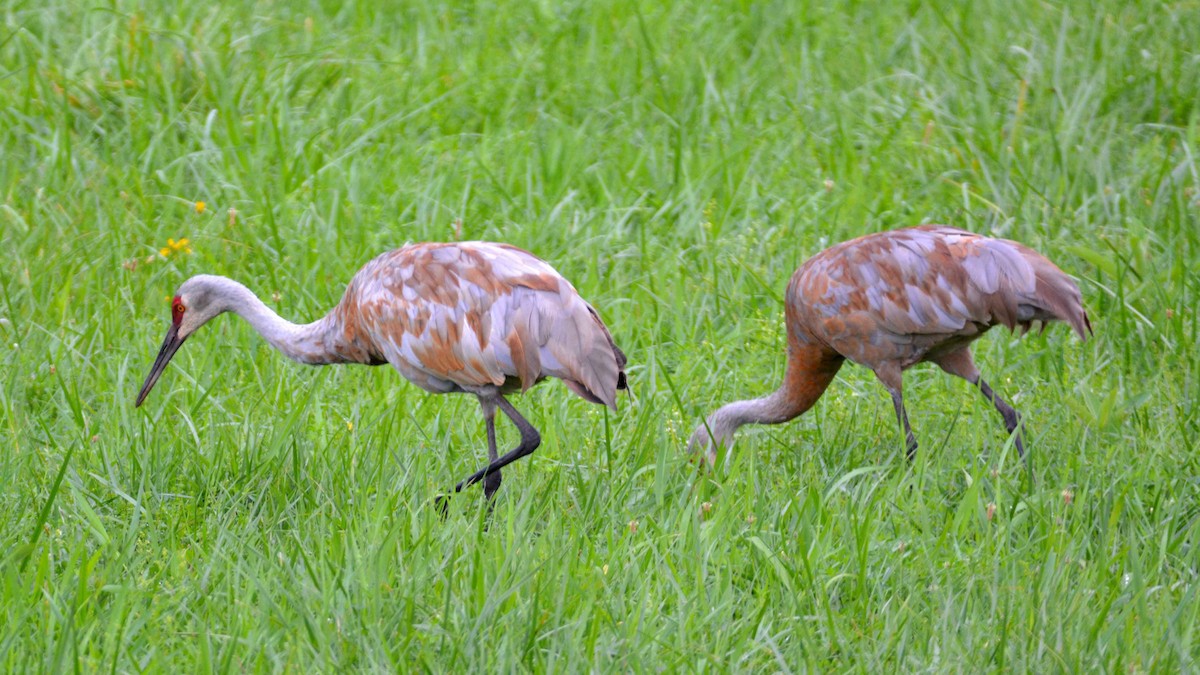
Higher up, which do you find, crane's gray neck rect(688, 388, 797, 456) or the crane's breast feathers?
the crane's breast feathers

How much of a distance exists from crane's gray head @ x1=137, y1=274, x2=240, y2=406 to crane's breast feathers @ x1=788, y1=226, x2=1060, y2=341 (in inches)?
88.7

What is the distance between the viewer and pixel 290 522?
4734 mm

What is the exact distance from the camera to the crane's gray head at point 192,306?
18.3ft

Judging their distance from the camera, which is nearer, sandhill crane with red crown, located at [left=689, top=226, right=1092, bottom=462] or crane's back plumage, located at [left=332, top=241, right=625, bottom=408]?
crane's back plumage, located at [left=332, top=241, right=625, bottom=408]

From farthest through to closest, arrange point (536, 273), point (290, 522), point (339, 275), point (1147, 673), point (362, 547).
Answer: point (339, 275) → point (536, 273) → point (290, 522) → point (362, 547) → point (1147, 673)

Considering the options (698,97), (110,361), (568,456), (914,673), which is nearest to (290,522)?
(568,456)

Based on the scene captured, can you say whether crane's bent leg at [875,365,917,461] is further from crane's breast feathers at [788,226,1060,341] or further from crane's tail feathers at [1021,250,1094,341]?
crane's tail feathers at [1021,250,1094,341]

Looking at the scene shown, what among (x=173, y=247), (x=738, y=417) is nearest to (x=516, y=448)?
(x=738, y=417)

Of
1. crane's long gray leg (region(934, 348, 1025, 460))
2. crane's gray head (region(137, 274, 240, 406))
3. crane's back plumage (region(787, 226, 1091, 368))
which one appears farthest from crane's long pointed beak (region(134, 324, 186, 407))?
crane's long gray leg (region(934, 348, 1025, 460))

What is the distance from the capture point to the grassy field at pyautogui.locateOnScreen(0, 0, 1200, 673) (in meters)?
3.99

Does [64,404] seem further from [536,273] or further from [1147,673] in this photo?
[1147,673]

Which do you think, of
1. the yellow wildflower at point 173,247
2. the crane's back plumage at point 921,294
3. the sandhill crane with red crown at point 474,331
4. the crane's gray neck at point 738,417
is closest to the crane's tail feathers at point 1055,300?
the crane's back plumage at point 921,294

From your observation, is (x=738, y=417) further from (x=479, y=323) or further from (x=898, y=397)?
(x=479, y=323)

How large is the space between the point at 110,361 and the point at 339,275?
1205 millimetres
